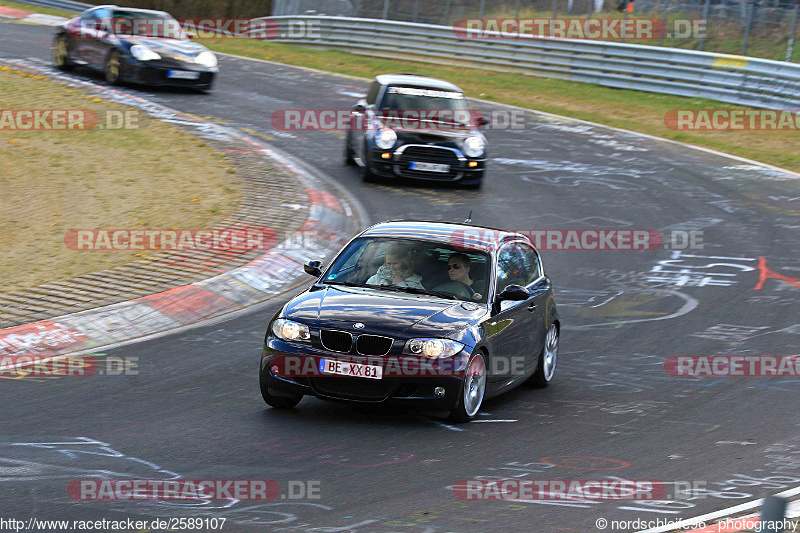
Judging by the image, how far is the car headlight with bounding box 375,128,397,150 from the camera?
60.0 ft

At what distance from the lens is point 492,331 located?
8.64m

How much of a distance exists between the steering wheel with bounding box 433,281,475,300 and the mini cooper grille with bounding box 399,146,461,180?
9.55 meters

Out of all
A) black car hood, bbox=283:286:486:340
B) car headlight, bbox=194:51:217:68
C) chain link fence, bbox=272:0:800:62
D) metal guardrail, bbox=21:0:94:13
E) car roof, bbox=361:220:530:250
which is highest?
chain link fence, bbox=272:0:800:62

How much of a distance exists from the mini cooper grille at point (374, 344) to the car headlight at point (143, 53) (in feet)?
56.9

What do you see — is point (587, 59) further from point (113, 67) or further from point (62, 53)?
point (62, 53)

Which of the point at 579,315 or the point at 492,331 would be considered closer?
the point at 492,331

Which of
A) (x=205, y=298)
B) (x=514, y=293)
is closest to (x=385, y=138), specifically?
(x=205, y=298)

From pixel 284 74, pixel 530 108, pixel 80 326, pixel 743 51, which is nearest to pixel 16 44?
pixel 284 74

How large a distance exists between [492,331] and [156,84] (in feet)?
56.1

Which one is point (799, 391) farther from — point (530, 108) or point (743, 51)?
point (743, 51)

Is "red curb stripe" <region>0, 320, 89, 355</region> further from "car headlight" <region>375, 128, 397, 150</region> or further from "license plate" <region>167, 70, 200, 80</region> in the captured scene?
"license plate" <region>167, 70, 200, 80</region>

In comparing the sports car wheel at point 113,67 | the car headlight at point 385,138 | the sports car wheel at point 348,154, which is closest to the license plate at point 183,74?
the sports car wheel at point 113,67

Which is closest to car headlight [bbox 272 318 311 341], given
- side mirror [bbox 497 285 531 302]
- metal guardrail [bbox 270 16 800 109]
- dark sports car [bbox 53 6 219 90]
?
side mirror [bbox 497 285 531 302]

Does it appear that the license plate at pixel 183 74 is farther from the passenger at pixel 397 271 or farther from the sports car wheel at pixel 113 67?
the passenger at pixel 397 271
